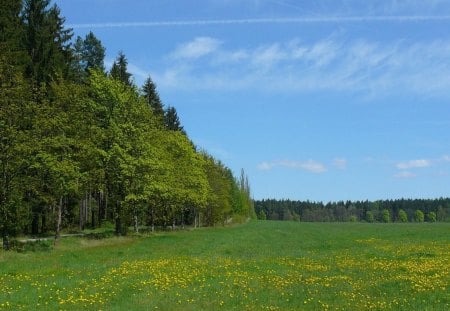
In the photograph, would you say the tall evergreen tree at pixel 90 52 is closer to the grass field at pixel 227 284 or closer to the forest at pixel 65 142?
the forest at pixel 65 142

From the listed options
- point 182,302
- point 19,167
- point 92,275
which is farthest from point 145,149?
point 182,302

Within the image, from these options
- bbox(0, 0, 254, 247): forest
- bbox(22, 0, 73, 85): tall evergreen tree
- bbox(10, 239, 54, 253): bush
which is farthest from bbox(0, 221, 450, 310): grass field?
bbox(22, 0, 73, 85): tall evergreen tree

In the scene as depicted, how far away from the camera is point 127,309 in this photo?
1404 centimetres

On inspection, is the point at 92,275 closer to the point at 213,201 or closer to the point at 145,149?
the point at 145,149

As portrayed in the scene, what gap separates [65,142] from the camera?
37750 mm

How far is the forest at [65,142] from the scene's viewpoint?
3456 cm

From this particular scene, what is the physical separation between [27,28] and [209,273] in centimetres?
4339

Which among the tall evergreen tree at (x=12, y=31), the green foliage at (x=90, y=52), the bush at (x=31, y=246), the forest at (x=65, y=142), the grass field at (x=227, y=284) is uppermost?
the green foliage at (x=90, y=52)

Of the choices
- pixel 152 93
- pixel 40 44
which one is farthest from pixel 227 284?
pixel 152 93

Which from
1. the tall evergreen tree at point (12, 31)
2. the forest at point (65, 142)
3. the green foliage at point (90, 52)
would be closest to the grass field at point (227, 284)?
the forest at point (65, 142)

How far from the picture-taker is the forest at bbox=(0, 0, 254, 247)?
34.6 meters

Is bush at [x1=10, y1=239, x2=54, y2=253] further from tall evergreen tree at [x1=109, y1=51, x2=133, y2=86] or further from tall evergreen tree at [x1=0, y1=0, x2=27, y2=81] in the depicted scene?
tall evergreen tree at [x1=109, y1=51, x2=133, y2=86]

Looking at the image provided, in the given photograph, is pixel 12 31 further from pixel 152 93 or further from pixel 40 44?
pixel 152 93

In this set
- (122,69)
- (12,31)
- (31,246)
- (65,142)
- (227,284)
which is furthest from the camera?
(122,69)
